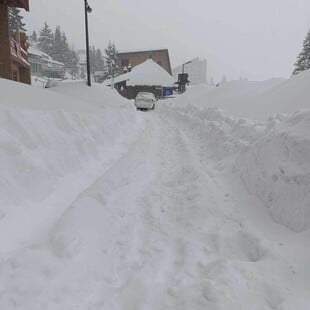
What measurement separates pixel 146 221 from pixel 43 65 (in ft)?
230

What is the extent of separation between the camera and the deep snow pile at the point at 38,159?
4207mm

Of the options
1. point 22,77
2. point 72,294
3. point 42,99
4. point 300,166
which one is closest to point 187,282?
point 72,294

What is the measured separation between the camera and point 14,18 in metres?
54.2

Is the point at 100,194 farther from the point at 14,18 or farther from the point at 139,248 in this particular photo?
the point at 14,18

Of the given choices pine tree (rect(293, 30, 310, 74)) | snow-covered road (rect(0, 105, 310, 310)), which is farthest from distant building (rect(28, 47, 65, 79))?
snow-covered road (rect(0, 105, 310, 310))

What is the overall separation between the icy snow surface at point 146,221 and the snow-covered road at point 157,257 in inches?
0.5

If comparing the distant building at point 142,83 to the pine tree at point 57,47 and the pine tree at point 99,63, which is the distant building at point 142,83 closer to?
the pine tree at point 57,47

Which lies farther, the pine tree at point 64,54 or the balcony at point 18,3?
the pine tree at point 64,54

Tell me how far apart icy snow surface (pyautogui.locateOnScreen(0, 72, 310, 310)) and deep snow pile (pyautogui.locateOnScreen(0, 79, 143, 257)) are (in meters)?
0.02

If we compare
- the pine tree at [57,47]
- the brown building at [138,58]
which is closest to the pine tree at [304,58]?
the brown building at [138,58]

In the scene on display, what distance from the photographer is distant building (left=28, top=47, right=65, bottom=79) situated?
61781 millimetres

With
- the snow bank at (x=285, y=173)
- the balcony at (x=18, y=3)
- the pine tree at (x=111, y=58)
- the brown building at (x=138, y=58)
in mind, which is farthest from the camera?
the brown building at (x=138, y=58)

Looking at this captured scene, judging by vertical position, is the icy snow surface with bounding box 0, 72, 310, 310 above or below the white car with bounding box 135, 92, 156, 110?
below

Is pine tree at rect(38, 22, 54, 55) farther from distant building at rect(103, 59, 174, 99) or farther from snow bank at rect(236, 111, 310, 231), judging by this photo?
snow bank at rect(236, 111, 310, 231)
